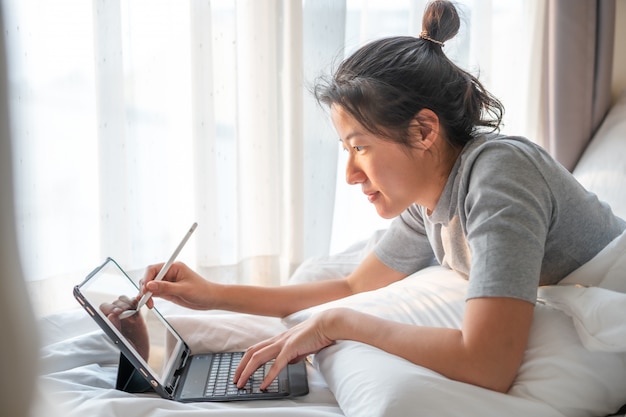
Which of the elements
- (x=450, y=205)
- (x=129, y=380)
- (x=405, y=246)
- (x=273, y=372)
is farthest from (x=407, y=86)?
(x=129, y=380)

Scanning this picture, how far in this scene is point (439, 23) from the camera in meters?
1.13

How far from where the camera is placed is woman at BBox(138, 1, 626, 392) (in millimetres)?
904

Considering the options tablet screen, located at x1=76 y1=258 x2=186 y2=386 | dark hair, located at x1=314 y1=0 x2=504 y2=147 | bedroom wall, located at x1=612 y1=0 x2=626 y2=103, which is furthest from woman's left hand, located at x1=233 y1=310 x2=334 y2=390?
bedroom wall, located at x1=612 y1=0 x2=626 y2=103

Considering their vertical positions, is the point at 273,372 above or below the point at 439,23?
below

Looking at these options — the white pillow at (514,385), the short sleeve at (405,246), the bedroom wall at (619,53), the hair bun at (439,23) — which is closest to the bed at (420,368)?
the white pillow at (514,385)

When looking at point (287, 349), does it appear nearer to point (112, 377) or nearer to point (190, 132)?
point (112, 377)

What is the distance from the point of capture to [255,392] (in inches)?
38.8

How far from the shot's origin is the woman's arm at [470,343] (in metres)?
0.89

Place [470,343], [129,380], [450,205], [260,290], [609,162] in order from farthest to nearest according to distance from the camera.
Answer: [609,162] < [260,290] < [450,205] < [129,380] < [470,343]

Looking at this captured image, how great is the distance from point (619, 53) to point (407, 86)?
1268 millimetres

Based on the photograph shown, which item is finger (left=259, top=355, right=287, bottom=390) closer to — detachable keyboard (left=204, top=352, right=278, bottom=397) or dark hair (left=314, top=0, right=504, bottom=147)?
detachable keyboard (left=204, top=352, right=278, bottom=397)

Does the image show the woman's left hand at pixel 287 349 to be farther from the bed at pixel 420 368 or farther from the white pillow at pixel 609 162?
the white pillow at pixel 609 162

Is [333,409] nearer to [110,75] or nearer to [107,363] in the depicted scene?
[107,363]

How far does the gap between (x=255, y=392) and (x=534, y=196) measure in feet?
1.67
